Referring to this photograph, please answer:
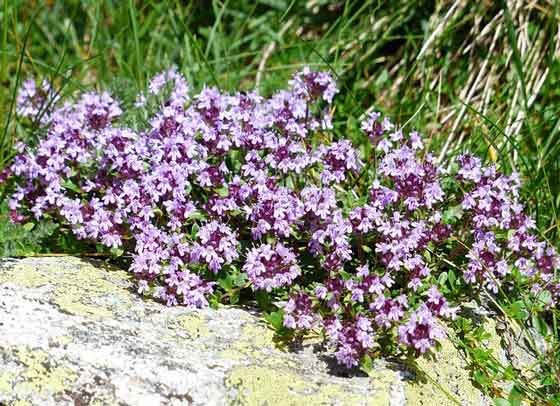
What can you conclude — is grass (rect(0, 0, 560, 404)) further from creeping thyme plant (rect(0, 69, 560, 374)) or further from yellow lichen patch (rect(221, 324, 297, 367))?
yellow lichen patch (rect(221, 324, 297, 367))

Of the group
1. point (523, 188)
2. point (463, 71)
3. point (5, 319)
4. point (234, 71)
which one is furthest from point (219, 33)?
point (5, 319)

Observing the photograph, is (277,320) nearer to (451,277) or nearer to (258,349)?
(258,349)

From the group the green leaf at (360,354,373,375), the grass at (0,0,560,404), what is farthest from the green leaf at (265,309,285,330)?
the grass at (0,0,560,404)

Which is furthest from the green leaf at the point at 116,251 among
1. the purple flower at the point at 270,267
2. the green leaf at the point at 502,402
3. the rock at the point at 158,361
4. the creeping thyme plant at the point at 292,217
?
the green leaf at the point at 502,402

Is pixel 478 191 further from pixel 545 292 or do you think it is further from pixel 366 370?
pixel 366 370

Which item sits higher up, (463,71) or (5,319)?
(463,71)
